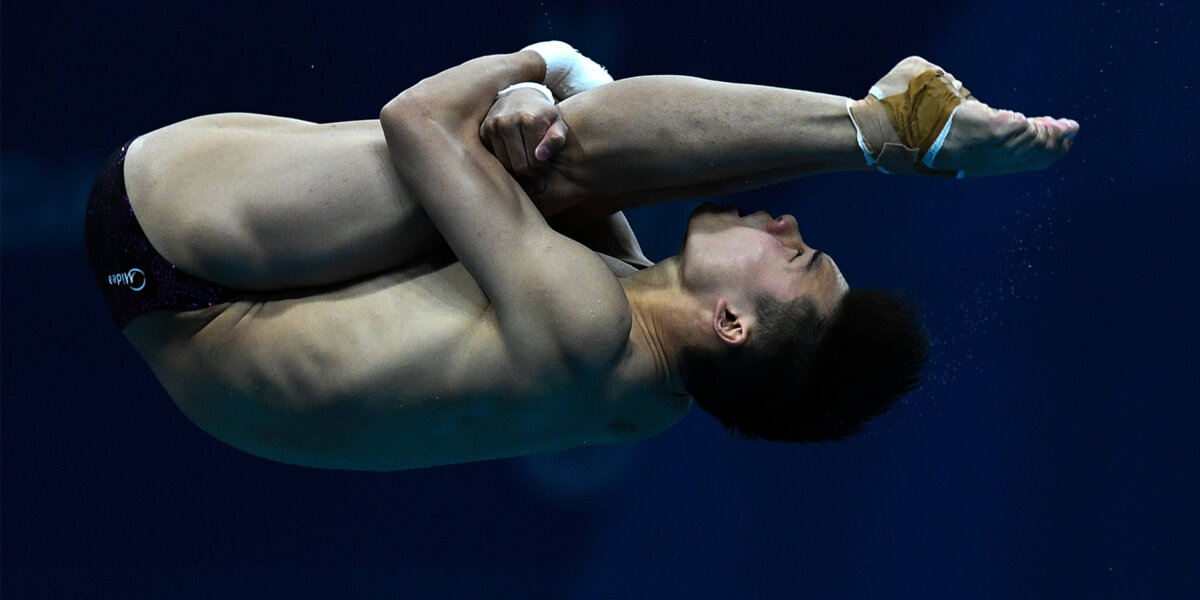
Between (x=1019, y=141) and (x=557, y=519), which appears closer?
(x=1019, y=141)

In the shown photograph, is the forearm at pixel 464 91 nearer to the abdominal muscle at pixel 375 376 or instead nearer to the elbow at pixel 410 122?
the elbow at pixel 410 122

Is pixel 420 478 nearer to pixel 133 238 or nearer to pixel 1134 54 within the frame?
pixel 133 238

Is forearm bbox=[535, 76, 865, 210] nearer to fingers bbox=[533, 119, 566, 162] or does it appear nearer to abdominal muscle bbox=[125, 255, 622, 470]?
fingers bbox=[533, 119, 566, 162]

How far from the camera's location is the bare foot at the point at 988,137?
5.09ft

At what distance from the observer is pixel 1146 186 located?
9.09 feet

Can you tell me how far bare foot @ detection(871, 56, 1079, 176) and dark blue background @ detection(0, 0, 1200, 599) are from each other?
1.27 m

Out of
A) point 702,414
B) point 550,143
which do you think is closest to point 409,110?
point 550,143

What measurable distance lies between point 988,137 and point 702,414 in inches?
86.5

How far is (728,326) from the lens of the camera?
5.65 ft

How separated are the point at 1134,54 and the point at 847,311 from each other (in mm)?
1419

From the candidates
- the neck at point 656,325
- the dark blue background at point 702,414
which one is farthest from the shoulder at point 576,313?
the dark blue background at point 702,414

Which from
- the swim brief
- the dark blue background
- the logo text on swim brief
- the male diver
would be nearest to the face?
the male diver

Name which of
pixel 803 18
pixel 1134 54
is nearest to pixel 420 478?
pixel 803 18

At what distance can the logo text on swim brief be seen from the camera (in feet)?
5.70
